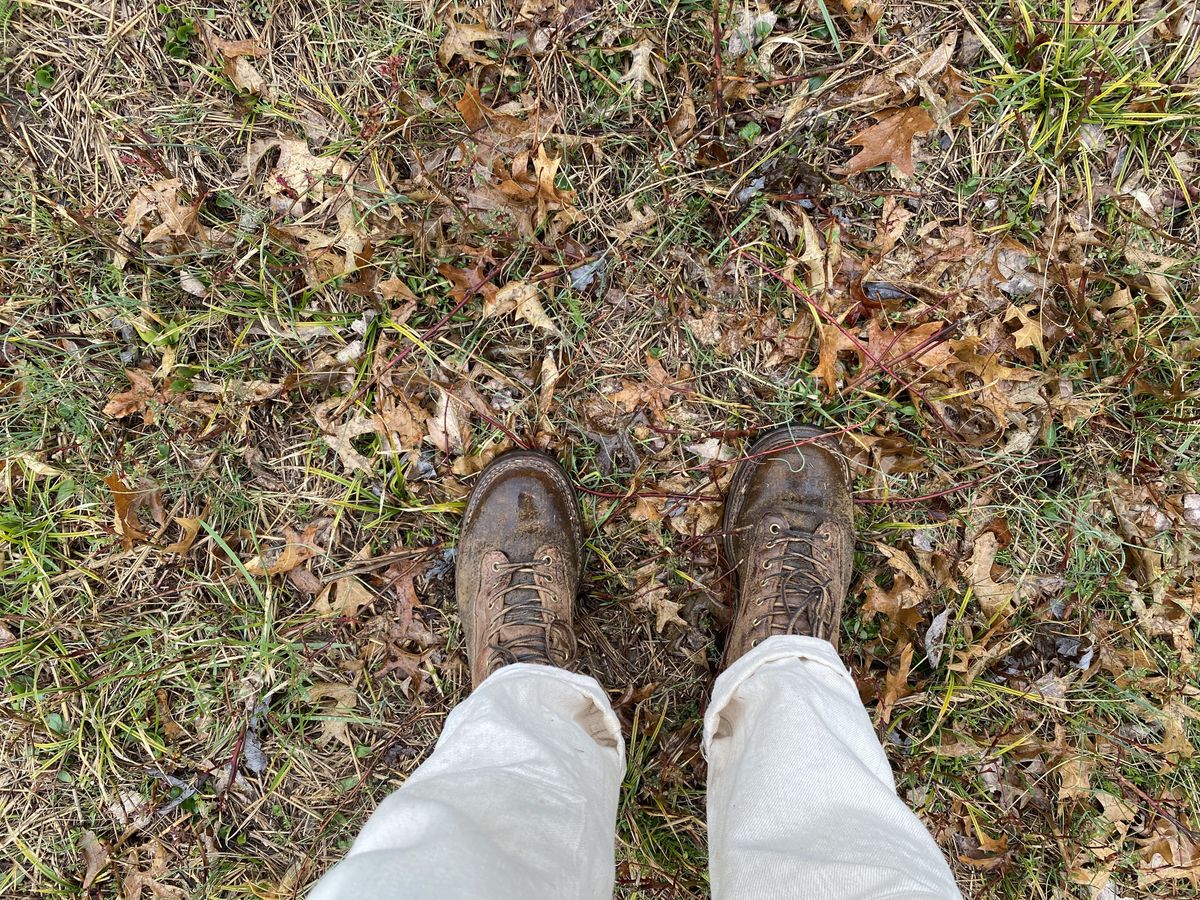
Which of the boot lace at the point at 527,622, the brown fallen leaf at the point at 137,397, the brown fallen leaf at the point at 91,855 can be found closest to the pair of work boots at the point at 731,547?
the boot lace at the point at 527,622

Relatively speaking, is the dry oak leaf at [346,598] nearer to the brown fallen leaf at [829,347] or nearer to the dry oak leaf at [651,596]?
the dry oak leaf at [651,596]

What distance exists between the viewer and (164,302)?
2.79m

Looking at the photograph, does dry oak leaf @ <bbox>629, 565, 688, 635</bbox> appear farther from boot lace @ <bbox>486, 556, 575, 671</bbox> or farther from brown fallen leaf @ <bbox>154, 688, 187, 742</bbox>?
brown fallen leaf @ <bbox>154, 688, 187, 742</bbox>

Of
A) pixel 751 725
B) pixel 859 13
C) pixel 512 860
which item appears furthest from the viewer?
pixel 859 13

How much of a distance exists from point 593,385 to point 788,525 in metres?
0.99

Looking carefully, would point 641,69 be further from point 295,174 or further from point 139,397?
point 139,397

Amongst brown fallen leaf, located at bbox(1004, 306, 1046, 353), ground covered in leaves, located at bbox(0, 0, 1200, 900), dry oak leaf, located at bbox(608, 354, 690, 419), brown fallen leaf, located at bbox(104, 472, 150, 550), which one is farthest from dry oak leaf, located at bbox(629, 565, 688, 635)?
brown fallen leaf, located at bbox(104, 472, 150, 550)

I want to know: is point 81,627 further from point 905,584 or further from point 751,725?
point 905,584

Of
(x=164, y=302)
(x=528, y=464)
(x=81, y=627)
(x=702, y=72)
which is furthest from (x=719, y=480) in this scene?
(x=81, y=627)

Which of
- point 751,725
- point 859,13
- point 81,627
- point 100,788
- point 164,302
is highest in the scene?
point 859,13

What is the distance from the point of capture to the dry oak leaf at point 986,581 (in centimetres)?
271

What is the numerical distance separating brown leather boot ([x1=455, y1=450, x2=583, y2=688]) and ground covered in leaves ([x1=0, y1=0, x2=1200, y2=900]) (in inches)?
4.2

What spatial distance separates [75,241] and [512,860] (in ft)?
9.79

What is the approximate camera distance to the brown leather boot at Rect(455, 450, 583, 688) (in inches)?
104
